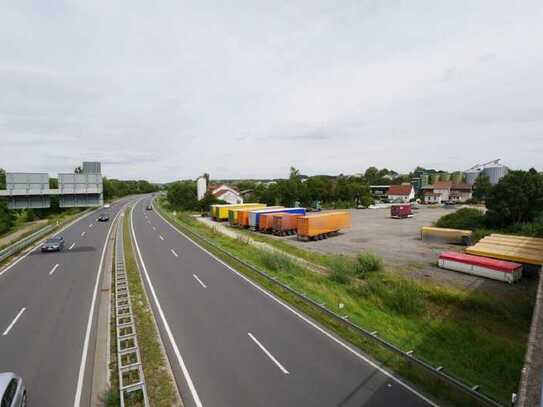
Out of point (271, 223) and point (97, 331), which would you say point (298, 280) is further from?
point (271, 223)

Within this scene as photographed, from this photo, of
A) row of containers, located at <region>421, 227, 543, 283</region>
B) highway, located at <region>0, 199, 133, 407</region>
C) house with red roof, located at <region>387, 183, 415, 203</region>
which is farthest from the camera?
house with red roof, located at <region>387, 183, 415, 203</region>

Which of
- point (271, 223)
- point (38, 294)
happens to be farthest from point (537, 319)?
point (271, 223)

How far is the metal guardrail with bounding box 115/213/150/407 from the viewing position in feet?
25.9

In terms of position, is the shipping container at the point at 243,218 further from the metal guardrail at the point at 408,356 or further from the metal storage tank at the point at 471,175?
the metal storage tank at the point at 471,175

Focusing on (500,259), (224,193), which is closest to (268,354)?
(500,259)

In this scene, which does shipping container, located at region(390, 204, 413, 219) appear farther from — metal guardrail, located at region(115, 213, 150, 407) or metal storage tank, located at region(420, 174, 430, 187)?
metal storage tank, located at region(420, 174, 430, 187)

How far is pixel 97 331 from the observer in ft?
38.7

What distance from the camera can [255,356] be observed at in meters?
10.1

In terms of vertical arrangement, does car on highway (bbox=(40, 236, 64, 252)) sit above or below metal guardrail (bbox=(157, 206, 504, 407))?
above

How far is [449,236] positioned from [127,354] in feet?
117

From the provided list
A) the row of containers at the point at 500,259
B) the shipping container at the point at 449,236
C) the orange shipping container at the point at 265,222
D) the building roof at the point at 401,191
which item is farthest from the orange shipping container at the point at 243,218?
the building roof at the point at 401,191

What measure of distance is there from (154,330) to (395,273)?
58.4 feet

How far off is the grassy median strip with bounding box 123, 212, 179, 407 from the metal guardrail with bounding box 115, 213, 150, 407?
0.28 m

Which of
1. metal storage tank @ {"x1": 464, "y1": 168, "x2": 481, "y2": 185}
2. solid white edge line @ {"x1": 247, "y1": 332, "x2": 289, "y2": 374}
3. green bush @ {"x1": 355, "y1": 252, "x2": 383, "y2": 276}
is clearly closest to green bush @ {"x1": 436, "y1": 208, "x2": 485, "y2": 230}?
green bush @ {"x1": 355, "y1": 252, "x2": 383, "y2": 276}
